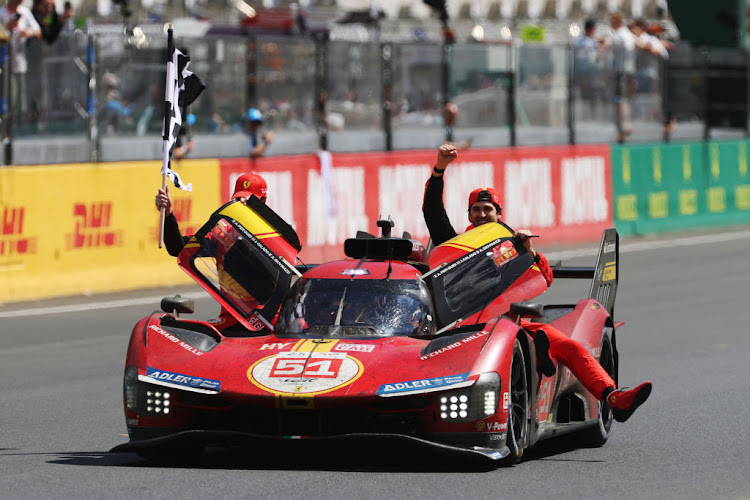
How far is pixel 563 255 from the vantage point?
917 inches

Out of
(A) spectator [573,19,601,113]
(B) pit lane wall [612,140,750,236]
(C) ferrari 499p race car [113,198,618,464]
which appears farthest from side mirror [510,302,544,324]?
(A) spectator [573,19,601,113]

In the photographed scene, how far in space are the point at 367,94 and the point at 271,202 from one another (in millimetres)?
3373

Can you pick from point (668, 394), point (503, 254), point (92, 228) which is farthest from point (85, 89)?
point (503, 254)

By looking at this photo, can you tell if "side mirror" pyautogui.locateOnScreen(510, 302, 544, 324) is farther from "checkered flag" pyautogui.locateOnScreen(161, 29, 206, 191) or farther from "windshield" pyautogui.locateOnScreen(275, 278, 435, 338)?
"checkered flag" pyautogui.locateOnScreen(161, 29, 206, 191)

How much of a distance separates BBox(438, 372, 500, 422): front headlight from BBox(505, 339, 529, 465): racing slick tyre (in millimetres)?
391

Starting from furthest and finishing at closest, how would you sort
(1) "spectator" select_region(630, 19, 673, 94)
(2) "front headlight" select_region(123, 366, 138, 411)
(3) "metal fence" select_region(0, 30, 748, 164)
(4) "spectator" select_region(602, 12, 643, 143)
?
(1) "spectator" select_region(630, 19, 673, 94), (4) "spectator" select_region(602, 12, 643, 143), (3) "metal fence" select_region(0, 30, 748, 164), (2) "front headlight" select_region(123, 366, 138, 411)

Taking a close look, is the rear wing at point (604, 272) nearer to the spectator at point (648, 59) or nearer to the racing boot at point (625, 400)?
the racing boot at point (625, 400)

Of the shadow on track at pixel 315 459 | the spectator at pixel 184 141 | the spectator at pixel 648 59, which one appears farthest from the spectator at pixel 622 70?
the shadow on track at pixel 315 459

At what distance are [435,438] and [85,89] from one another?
457 inches

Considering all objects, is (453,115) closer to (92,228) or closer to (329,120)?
(329,120)

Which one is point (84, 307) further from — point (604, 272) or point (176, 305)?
point (176, 305)

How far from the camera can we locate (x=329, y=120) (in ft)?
72.7

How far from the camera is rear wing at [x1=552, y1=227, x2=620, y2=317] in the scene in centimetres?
1048

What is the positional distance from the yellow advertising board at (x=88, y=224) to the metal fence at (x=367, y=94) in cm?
55
